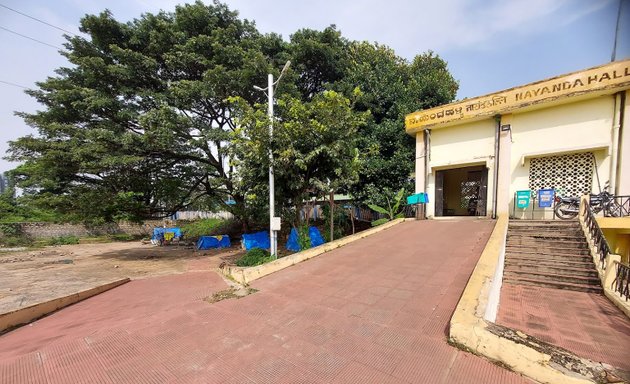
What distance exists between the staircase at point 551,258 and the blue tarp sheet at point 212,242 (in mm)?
14286

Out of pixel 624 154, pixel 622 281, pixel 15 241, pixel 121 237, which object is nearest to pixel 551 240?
pixel 622 281

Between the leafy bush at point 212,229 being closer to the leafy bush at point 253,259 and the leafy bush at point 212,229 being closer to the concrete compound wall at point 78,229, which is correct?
the concrete compound wall at point 78,229

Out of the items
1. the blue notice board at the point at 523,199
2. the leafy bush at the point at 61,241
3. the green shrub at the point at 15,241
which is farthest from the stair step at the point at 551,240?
the green shrub at the point at 15,241

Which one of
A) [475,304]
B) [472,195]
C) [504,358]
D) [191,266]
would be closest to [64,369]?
[504,358]

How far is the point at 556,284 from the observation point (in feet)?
20.4

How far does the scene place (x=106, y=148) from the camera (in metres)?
10.7

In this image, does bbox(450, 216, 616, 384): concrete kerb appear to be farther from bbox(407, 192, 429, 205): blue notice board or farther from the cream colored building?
the cream colored building

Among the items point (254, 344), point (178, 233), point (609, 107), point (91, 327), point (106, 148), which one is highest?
point (609, 107)

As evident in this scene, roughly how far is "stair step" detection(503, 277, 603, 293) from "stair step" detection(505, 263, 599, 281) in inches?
11.0

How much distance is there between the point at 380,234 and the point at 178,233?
1646 centimetres

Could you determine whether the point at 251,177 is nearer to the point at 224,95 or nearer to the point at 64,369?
the point at 224,95

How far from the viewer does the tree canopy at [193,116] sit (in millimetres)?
9148

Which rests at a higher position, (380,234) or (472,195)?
(472,195)

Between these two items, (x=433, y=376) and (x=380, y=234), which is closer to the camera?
(x=433, y=376)
